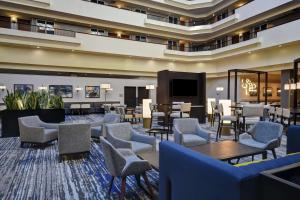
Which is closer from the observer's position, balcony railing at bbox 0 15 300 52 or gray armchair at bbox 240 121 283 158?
gray armchair at bbox 240 121 283 158

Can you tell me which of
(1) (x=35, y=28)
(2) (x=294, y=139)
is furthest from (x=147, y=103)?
(1) (x=35, y=28)

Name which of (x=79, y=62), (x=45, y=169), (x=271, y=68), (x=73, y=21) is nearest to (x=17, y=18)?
(x=73, y=21)

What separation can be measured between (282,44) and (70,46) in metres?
11.3

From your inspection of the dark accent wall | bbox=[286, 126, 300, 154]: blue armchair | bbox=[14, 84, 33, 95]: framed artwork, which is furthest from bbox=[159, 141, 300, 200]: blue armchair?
bbox=[14, 84, 33, 95]: framed artwork

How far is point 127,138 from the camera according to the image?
4.36 meters

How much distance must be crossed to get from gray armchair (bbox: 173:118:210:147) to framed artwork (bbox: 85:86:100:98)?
12.1 m

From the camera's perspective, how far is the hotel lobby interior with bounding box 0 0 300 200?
7.02 feet

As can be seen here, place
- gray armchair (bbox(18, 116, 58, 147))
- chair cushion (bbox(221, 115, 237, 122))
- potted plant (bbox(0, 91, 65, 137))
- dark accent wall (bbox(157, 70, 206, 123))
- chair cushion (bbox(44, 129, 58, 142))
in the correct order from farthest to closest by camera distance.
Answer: dark accent wall (bbox(157, 70, 206, 123)) → potted plant (bbox(0, 91, 65, 137)) → chair cushion (bbox(221, 115, 237, 122)) → chair cushion (bbox(44, 129, 58, 142)) → gray armchair (bbox(18, 116, 58, 147))

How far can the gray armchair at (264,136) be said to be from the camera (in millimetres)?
3874

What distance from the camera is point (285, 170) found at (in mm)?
1529

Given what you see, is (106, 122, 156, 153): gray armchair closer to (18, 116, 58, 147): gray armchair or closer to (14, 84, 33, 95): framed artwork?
(18, 116, 58, 147): gray armchair

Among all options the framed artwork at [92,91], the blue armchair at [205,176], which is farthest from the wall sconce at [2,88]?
the blue armchair at [205,176]

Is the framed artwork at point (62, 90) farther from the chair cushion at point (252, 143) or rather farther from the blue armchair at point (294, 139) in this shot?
the blue armchair at point (294, 139)

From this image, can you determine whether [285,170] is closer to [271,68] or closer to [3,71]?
[271,68]
